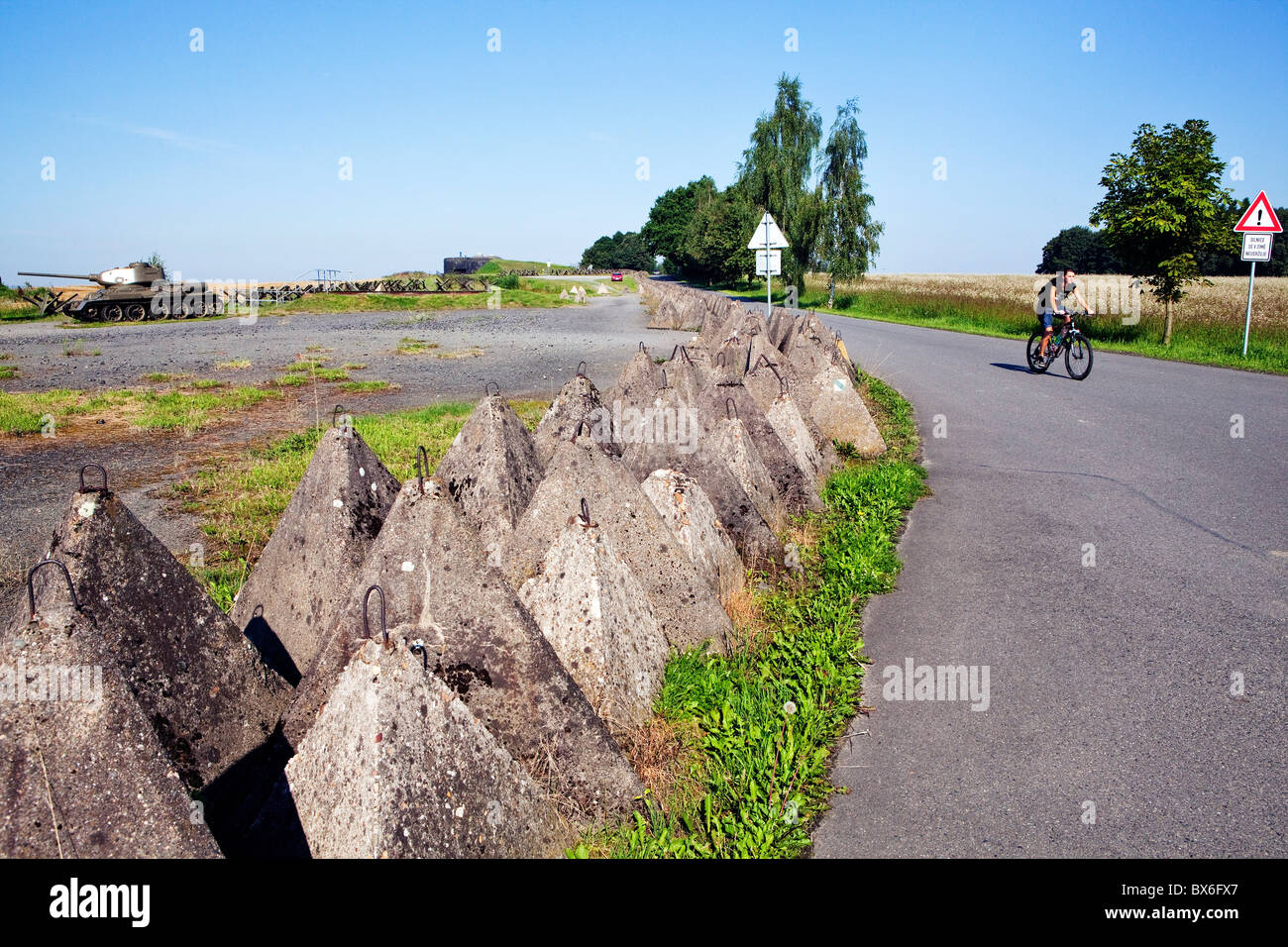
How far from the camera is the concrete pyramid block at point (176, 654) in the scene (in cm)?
292

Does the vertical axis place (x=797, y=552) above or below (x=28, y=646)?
below

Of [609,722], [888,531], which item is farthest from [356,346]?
[609,722]

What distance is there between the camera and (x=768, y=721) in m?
3.95

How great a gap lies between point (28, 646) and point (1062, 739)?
3.89 m

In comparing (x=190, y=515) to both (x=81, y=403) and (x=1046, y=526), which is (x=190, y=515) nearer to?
(x=1046, y=526)

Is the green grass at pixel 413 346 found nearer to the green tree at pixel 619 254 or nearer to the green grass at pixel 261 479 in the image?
the green grass at pixel 261 479

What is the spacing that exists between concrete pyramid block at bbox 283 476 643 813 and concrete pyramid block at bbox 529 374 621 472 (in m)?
3.32

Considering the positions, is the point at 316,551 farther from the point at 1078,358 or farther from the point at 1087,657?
the point at 1078,358

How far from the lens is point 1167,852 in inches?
119

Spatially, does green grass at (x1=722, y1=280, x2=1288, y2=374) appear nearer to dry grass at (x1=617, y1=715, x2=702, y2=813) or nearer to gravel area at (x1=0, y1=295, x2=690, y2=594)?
gravel area at (x1=0, y1=295, x2=690, y2=594)

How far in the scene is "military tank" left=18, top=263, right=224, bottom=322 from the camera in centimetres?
3497

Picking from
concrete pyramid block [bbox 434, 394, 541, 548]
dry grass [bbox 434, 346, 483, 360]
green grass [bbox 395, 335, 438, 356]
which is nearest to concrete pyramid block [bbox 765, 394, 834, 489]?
concrete pyramid block [bbox 434, 394, 541, 548]
